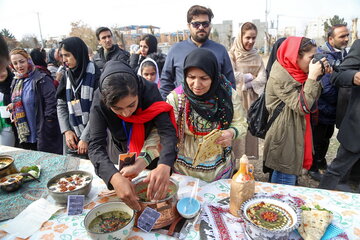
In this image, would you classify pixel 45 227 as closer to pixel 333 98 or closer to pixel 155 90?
pixel 155 90

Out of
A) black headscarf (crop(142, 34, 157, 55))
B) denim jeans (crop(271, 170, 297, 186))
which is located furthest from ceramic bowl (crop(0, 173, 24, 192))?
black headscarf (crop(142, 34, 157, 55))

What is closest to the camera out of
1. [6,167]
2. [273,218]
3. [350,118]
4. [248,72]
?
[273,218]

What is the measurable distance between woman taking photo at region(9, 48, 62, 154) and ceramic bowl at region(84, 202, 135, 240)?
2.07 meters

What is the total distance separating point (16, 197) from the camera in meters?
1.50

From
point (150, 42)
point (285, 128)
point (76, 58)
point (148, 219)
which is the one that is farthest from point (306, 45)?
point (150, 42)

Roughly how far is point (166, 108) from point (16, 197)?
115cm

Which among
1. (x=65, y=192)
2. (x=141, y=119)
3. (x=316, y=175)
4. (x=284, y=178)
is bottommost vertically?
(x=316, y=175)

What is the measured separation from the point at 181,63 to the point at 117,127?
1.25m

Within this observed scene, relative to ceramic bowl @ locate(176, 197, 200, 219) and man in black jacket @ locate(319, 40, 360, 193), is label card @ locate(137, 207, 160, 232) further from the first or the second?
man in black jacket @ locate(319, 40, 360, 193)

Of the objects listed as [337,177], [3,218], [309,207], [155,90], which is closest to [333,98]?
[337,177]

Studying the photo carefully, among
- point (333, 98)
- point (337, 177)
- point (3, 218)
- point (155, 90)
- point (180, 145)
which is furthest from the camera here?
point (333, 98)

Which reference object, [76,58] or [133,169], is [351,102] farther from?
[76,58]

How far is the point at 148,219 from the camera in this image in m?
1.13

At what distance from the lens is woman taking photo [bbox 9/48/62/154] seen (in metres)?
2.80
